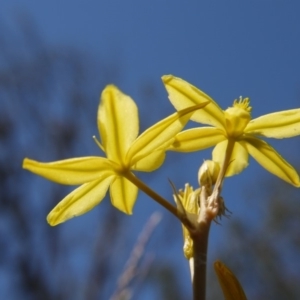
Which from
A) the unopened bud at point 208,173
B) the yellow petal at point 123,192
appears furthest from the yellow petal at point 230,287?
the yellow petal at point 123,192

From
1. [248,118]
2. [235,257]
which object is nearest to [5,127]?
[235,257]

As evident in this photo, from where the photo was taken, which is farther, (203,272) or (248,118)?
(248,118)

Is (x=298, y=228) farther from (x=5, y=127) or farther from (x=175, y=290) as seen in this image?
A: (x=5, y=127)

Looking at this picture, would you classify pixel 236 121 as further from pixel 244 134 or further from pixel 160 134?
pixel 160 134

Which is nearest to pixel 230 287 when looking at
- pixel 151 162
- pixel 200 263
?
pixel 200 263

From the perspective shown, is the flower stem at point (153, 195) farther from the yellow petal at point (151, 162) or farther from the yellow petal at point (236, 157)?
the yellow petal at point (236, 157)

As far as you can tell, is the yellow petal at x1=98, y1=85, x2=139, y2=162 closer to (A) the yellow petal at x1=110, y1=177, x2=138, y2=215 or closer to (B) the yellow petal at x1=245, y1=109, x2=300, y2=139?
(A) the yellow petal at x1=110, y1=177, x2=138, y2=215
